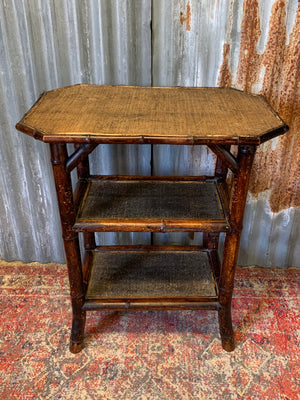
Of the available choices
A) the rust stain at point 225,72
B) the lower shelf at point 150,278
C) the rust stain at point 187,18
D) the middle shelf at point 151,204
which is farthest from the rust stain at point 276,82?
the lower shelf at point 150,278

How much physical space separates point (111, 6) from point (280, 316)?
182cm

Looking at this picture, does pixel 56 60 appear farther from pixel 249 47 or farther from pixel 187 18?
pixel 249 47

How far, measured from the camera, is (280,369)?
185cm

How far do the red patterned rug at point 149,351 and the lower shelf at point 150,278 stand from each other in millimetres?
267

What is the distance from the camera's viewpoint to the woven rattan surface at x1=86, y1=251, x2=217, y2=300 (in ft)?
6.21

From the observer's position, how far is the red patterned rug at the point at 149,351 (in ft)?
5.78

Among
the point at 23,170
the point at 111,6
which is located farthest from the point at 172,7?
the point at 23,170

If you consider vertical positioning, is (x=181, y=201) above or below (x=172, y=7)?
below

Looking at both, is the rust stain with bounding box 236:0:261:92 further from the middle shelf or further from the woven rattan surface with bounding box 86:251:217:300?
the woven rattan surface with bounding box 86:251:217:300

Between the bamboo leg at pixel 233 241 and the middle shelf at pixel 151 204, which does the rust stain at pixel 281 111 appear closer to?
the middle shelf at pixel 151 204

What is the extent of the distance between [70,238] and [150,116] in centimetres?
61

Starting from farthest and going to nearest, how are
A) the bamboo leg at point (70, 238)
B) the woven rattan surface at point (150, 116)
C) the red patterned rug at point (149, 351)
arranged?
the red patterned rug at point (149, 351) < the bamboo leg at point (70, 238) < the woven rattan surface at point (150, 116)

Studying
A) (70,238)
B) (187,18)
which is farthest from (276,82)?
(70,238)

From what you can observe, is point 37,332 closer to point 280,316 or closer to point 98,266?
point 98,266
